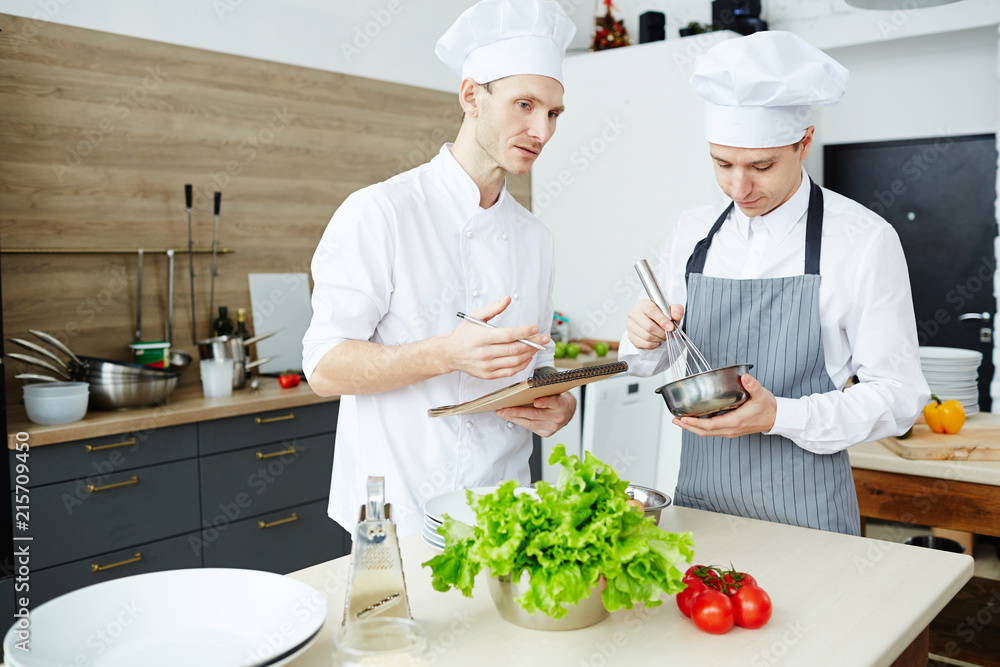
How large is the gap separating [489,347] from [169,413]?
5.98 feet

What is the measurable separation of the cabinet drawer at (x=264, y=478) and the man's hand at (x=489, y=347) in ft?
6.03

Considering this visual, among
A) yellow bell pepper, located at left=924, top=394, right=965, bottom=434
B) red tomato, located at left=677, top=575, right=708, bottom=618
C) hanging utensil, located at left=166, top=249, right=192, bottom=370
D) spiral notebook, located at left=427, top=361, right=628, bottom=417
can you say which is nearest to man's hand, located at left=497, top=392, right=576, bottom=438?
spiral notebook, located at left=427, top=361, right=628, bottom=417

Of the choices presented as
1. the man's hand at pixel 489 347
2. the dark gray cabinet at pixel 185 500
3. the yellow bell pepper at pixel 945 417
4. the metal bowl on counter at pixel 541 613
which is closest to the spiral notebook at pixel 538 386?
the man's hand at pixel 489 347

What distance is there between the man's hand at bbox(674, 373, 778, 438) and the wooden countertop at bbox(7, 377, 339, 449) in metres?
1.97

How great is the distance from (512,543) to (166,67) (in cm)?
301

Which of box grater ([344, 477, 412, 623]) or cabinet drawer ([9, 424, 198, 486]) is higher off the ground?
box grater ([344, 477, 412, 623])

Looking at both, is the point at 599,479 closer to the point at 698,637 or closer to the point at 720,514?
the point at 698,637

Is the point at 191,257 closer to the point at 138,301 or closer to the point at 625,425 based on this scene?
the point at 138,301

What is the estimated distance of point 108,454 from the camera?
8.71ft

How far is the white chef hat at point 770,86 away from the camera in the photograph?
153cm

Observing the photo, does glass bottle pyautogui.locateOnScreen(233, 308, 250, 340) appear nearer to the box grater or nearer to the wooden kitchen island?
the wooden kitchen island

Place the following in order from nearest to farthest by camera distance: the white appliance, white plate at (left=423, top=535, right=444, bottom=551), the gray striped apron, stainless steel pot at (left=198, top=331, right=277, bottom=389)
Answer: white plate at (left=423, top=535, right=444, bottom=551)
the gray striped apron
stainless steel pot at (left=198, top=331, right=277, bottom=389)
the white appliance

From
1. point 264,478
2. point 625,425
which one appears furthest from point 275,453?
point 625,425

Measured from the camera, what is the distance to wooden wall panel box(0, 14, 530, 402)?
298cm
